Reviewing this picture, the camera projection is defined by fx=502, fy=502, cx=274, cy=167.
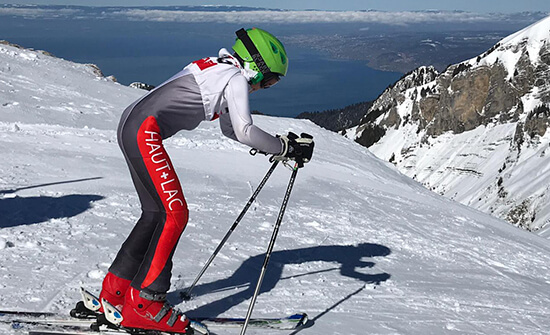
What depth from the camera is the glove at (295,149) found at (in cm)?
418

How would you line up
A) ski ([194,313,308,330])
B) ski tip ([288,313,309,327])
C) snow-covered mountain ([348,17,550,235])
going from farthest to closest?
snow-covered mountain ([348,17,550,235]) → ski tip ([288,313,309,327]) → ski ([194,313,308,330])

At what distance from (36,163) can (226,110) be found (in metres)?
6.98

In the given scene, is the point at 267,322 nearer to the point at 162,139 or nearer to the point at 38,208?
the point at 162,139

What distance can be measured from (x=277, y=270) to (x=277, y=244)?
115 centimetres

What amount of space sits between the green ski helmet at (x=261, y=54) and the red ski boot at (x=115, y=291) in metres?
1.96

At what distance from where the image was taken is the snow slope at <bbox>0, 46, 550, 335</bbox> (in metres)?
5.35

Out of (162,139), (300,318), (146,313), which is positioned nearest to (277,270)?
(300,318)

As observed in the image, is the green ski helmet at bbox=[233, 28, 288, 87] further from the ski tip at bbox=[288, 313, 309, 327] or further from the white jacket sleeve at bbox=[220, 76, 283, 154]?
the ski tip at bbox=[288, 313, 309, 327]

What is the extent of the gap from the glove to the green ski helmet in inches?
21.2

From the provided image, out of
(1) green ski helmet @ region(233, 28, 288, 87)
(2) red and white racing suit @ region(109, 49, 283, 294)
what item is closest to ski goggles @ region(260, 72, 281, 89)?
(1) green ski helmet @ region(233, 28, 288, 87)

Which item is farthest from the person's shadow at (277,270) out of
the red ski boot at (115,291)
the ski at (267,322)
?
the red ski boot at (115,291)

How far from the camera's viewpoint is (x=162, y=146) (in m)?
3.98

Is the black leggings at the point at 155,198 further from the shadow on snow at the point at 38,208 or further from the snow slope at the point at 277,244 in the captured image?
the shadow on snow at the point at 38,208

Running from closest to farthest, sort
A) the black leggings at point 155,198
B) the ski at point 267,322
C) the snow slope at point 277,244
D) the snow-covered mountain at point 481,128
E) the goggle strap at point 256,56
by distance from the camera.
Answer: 1. the black leggings at point 155,198
2. the goggle strap at point 256,56
3. the ski at point 267,322
4. the snow slope at point 277,244
5. the snow-covered mountain at point 481,128
